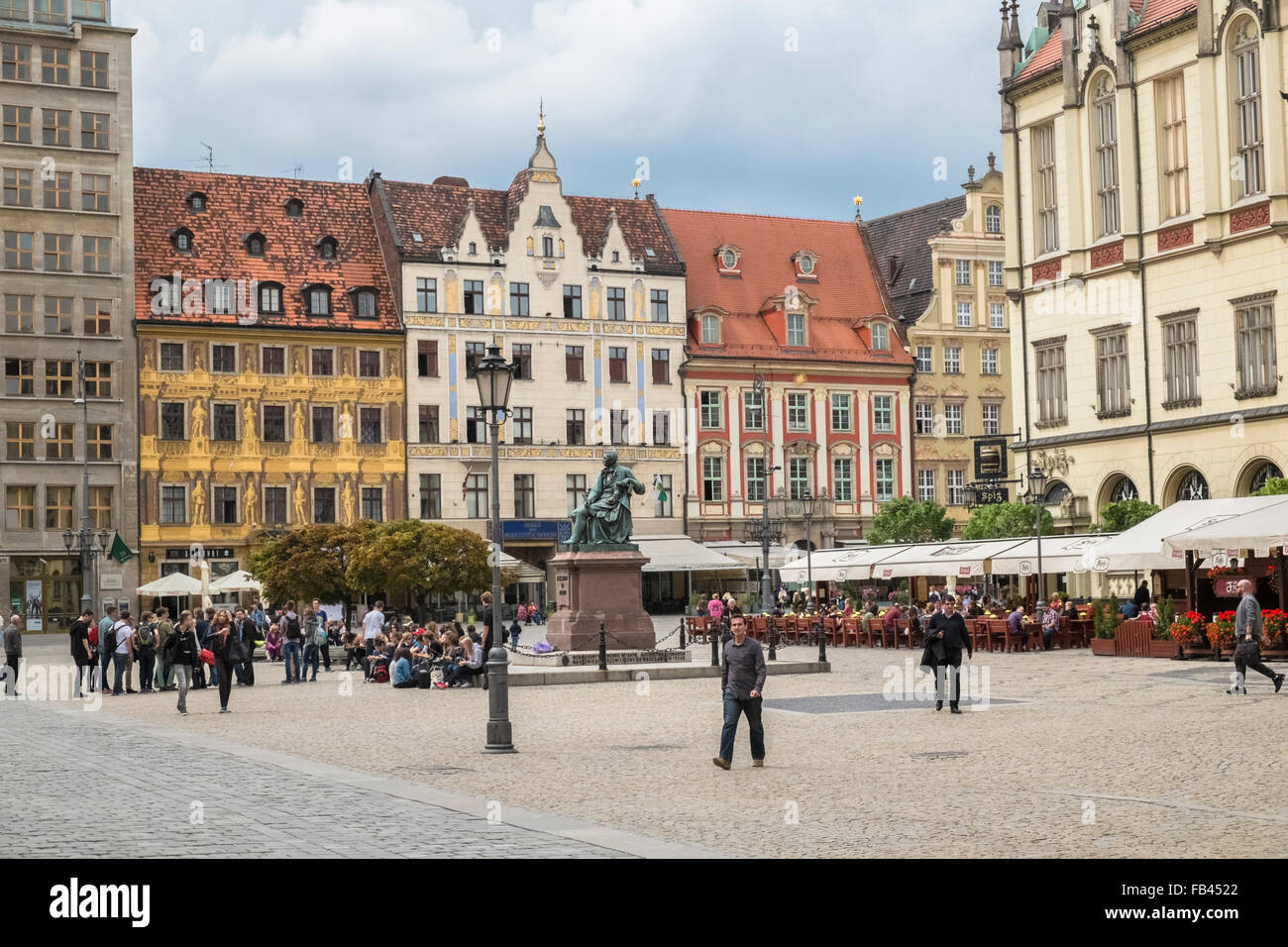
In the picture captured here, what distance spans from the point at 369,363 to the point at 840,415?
65.5 feet

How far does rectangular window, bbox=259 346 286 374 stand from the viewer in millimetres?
67375

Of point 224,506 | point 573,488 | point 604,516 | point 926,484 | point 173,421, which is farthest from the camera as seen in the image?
point 926,484

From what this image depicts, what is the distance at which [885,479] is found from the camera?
76312 mm

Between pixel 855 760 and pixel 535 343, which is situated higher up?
pixel 535 343

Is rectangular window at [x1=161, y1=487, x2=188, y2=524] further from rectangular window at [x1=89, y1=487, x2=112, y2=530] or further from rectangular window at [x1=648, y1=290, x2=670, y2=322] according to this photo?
rectangular window at [x1=648, y1=290, x2=670, y2=322]

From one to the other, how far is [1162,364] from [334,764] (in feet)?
118

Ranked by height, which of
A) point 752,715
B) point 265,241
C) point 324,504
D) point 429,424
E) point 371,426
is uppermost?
point 265,241

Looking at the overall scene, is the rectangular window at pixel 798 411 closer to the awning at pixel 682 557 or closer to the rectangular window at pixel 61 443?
the awning at pixel 682 557

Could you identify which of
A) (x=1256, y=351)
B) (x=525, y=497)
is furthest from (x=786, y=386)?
(x=1256, y=351)

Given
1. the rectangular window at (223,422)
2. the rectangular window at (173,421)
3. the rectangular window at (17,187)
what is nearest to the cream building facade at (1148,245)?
the rectangular window at (223,422)

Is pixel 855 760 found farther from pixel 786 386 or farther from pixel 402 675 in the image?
pixel 786 386

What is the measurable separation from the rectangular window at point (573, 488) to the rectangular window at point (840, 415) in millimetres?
11260

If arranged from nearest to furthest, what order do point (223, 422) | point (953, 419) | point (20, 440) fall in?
point (20, 440)
point (223, 422)
point (953, 419)

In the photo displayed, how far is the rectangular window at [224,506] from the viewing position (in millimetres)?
66062
